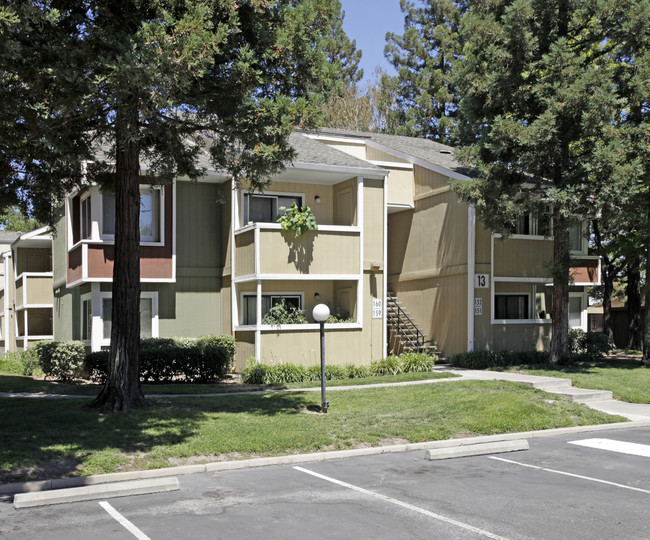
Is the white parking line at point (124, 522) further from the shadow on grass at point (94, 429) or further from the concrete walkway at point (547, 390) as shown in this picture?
the concrete walkway at point (547, 390)

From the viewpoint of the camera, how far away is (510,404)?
1378 centimetres

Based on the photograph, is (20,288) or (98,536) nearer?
(98,536)

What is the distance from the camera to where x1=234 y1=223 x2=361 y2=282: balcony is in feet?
63.8

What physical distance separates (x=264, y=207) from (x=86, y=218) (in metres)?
5.34

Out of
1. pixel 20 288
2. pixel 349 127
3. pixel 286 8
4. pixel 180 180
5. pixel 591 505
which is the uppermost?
pixel 349 127

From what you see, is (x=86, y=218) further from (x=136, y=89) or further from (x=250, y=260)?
(x=136, y=89)

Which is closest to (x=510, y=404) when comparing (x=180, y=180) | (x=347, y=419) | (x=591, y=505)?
(x=347, y=419)

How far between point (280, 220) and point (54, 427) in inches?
391

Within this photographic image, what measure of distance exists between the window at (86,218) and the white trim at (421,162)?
435 inches

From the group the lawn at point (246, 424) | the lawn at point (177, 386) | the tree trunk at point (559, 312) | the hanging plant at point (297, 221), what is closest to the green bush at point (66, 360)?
the lawn at point (177, 386)

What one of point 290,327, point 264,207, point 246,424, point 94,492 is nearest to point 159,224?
point 264,207

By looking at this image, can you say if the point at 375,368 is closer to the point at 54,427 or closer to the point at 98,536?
the point at 54,427

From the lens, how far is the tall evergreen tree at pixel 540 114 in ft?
62.0

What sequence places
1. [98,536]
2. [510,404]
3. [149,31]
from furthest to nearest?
[510,404]
[149,31]
[98,536]
